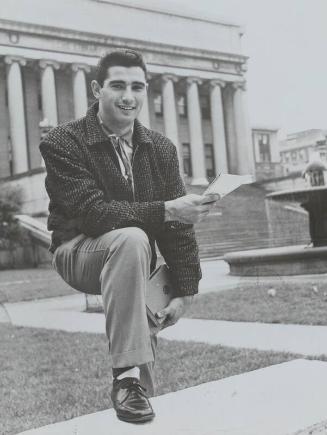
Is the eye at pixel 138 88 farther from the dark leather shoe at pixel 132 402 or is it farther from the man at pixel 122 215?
the dark leather shoe at pixel 132 402

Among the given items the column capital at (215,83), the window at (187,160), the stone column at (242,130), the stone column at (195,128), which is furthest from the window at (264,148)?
the stone column at (195,128)

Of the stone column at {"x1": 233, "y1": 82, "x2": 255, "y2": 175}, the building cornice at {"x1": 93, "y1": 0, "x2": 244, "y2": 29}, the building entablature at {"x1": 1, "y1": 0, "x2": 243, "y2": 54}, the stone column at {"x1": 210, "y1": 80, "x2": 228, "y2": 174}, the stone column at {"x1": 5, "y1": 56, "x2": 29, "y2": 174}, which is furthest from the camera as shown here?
the stone column at {"x1": 233, "y1": 82, "x2": 255, "y2": 175}

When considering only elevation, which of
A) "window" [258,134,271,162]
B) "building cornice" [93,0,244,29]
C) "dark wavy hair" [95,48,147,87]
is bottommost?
"dark wavy hair" [95,48,147,87]

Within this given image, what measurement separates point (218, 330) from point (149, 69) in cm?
3729

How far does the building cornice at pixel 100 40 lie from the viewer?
37.1 metres

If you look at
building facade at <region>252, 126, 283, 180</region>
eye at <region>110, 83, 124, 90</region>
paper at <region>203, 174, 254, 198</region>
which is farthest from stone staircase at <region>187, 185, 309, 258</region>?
building facade at <region>252, 126, 283, 180</region>

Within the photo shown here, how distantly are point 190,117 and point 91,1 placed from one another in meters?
10.6

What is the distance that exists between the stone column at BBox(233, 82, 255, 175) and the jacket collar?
44.6 metres

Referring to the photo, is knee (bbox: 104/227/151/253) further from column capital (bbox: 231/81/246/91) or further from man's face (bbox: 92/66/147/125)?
column capital (bbox: 231/81/246/91)

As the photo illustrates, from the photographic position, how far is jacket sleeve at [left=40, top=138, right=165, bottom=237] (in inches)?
120

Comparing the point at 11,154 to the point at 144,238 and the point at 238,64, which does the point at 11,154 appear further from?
the point at 144,238

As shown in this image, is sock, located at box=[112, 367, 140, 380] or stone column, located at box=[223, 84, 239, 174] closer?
sock, located at box=[112, 367, 140, 380]

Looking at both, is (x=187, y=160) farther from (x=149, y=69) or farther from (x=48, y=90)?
(x=48, y=90)

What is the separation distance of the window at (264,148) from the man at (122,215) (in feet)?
180
